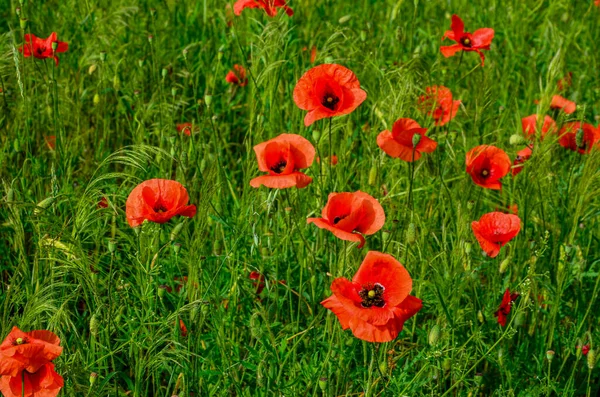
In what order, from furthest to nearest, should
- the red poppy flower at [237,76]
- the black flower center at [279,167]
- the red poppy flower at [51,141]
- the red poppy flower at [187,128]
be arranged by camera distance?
the red poppy flower at [237,76] < the red poppy flower at [51,141] < the red poppy flower at [187,128] < the black flower center at [279,167]

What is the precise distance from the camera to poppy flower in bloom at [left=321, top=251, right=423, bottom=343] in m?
1.68

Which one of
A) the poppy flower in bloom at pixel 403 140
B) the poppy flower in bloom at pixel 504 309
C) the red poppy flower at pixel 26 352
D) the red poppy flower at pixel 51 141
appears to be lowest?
the red poppy flower at pixel 51 141

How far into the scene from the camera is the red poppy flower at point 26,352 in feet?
5.21

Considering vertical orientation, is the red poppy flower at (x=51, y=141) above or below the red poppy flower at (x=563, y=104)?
below

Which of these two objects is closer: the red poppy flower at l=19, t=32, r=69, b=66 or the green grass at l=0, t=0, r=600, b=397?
the green grass at l=0, t=0, r=600, b=397

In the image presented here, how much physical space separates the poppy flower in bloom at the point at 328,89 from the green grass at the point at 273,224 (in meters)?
0.16

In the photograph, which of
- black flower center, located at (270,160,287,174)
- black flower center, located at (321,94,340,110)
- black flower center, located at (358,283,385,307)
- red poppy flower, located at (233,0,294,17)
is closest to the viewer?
black flower center, located at (358,283,385,307)

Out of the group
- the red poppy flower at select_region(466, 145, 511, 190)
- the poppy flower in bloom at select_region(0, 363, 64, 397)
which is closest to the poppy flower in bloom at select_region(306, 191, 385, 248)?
the red poppy flower at select_region(466, 145, 511, 190)

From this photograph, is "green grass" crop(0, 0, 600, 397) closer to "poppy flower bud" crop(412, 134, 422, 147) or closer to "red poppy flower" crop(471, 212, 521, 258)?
"red poppy flower" crop(471, 212, 521, 258)

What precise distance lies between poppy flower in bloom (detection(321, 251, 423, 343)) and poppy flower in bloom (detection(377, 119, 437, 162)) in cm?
55

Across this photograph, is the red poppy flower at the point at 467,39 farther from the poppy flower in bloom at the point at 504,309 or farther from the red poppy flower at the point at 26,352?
the red poppy flower at the point at 26,352

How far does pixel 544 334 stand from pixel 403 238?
19.8 inches

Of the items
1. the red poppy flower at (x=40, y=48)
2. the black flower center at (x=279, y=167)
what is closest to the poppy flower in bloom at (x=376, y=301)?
the black flower center at (x=279, y=167)

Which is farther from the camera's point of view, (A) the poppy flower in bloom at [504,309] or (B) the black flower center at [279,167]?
(A) the poppy flower in bloom at [504,309]
